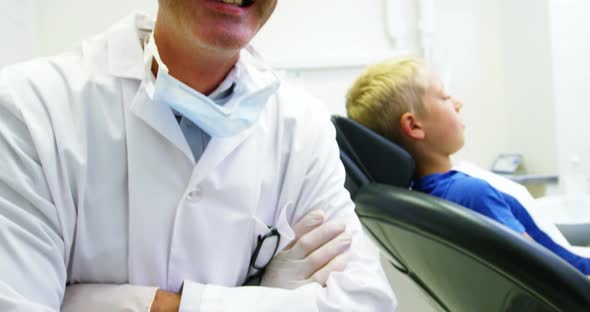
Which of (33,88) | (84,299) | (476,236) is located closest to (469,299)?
(476,236)

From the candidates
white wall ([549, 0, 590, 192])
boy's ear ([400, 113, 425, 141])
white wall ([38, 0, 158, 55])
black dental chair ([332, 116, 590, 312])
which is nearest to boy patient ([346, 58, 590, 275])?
boy's ear ([400, 113, 425, 141])

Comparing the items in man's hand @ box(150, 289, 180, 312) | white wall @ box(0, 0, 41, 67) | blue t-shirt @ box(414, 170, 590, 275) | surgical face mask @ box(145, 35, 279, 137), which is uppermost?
white wall @ box(0, 0, 41, 67)

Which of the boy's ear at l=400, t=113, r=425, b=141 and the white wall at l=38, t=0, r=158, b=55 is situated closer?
the boy's ear at l=400, t=113, r=425, b=141

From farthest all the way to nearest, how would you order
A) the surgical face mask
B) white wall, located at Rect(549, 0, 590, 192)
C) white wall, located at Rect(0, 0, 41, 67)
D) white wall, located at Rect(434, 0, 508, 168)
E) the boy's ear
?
white wall, located at Rect(434, 0, 508, 168) → white wall, located at Rect(549, 0, 590, 192) → white wall, located at Rect(0, 0, 41, 67) → the boy's ear → the surgical face mask

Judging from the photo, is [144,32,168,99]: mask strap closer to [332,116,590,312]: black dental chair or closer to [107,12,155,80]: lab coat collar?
[107,12,155,80]: lab coat collar

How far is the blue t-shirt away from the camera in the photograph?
4.15 ft

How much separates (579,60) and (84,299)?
2.60m

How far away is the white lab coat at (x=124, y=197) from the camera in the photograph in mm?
807

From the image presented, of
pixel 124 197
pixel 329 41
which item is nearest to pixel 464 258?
pixel 124 197

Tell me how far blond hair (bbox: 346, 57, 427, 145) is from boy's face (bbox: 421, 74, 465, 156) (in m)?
0.03

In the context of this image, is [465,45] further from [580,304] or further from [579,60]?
[580,304]

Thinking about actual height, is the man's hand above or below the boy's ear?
below

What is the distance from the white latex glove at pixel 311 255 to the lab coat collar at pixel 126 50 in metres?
0.48

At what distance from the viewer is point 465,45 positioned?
9.30ft
